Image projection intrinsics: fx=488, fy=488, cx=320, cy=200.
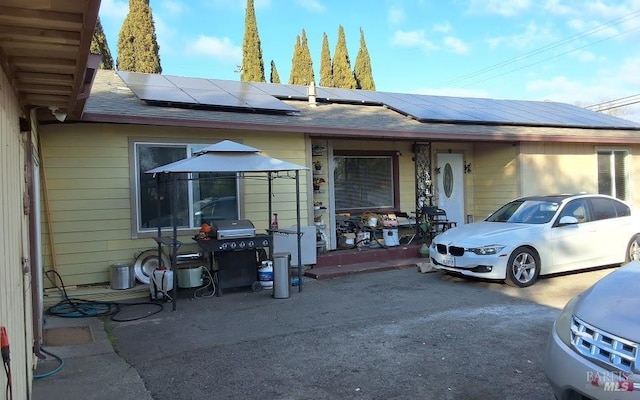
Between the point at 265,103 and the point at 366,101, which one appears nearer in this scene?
the point at 265,103

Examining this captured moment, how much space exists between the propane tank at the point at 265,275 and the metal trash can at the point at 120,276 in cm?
209

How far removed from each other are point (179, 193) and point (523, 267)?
5.95m

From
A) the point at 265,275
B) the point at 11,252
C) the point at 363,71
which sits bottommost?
the point at 265,275

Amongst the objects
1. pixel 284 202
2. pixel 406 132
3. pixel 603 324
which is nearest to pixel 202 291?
pixel 284 202

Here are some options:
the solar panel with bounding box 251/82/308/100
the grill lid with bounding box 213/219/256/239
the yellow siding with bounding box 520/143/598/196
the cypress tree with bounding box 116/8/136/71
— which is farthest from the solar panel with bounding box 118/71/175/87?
the cypress tree with bounding box 116/8/136/71

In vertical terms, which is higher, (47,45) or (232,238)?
(47,45)

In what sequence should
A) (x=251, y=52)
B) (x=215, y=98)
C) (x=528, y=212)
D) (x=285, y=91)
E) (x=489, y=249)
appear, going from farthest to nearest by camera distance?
(x=251, y=52) < (x=285, y=91) < (x=215, y=98) < (x=528, y=212) < (x=489, y=249)

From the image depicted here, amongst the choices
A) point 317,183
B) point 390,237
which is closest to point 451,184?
point 390,237

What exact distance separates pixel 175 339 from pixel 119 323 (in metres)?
1.28

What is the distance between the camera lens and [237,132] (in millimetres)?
9078

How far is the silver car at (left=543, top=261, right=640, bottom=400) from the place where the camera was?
257 centimetres

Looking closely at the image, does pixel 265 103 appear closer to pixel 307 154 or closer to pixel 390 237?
pixel 307 154

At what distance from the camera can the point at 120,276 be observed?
7754mm

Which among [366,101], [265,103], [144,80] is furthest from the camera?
[366,101]
